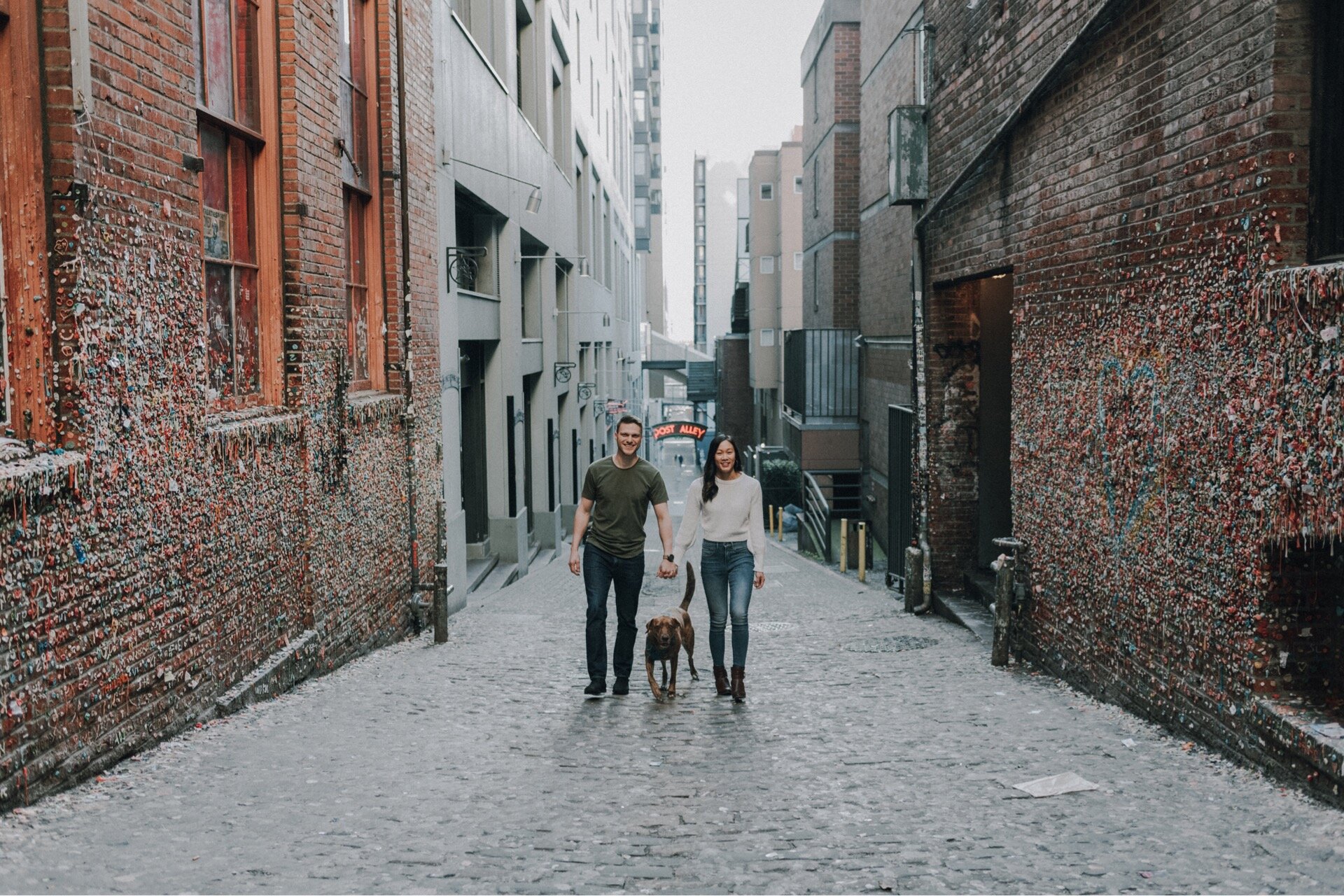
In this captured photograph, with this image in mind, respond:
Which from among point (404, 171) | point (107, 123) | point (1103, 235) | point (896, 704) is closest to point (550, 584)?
point (404, 171)

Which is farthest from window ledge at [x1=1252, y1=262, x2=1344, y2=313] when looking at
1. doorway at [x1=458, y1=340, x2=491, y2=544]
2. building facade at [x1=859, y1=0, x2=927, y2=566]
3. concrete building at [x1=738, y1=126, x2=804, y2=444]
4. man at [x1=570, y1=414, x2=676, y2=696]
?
concrete building at [x1=738, y1=126, x2=804, y2=444]

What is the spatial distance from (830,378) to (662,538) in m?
18.6

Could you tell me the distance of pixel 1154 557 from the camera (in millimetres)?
6133

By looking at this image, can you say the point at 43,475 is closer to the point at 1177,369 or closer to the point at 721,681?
the point at 721,681

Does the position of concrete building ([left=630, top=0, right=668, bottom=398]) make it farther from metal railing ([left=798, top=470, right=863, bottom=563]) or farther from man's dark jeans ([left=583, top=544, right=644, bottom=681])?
man's dark jeans ([left=583, top=544, right=644, bottom=681])

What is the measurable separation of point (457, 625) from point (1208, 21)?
847 centimetres

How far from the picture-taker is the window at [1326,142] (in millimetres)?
4902

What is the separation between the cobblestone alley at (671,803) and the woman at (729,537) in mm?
556

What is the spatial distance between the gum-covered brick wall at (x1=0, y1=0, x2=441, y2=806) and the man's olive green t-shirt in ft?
6.35

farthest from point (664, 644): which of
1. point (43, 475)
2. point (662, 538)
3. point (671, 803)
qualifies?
point (43, 475)

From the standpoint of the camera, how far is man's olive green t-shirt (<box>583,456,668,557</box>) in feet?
23.0

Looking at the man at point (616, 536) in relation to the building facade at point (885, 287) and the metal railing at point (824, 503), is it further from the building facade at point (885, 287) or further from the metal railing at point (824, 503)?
the metal railing at point (824, 503)

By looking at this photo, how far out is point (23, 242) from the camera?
14.6ft

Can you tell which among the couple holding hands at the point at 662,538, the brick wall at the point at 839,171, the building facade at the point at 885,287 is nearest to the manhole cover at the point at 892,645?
the couple holding hands at the point at 662,538
